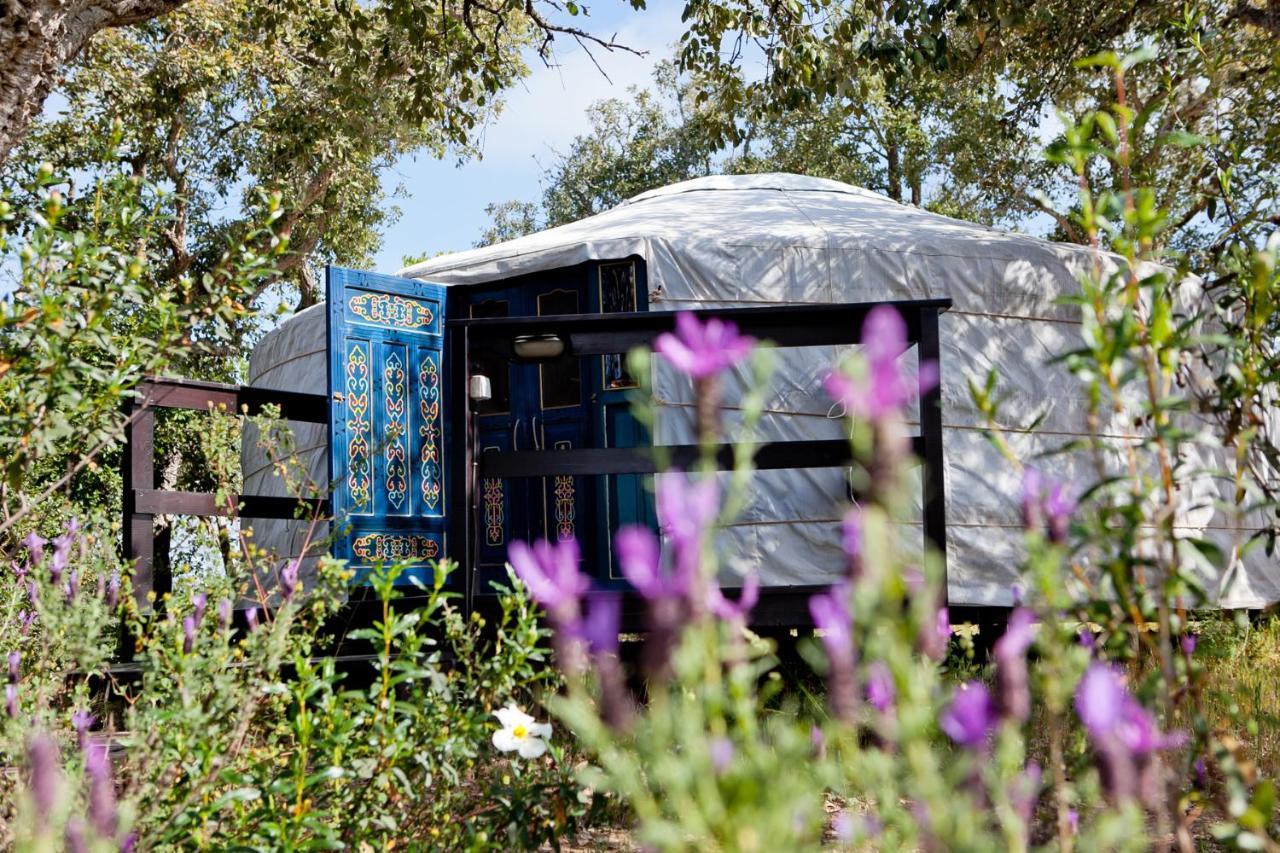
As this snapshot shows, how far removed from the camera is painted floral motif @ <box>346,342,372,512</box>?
5086 millimetres

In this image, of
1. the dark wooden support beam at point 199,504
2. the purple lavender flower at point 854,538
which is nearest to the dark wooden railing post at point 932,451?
the dark wooden support beam at point 199,504

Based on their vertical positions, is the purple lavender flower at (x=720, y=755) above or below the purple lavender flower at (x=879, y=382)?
below

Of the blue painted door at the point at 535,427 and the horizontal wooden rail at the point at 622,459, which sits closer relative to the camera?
the horizontal wooden rail at the point at 622,459

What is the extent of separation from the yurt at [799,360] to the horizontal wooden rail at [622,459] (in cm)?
154

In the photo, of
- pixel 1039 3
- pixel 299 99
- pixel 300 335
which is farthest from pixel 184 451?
pixel 1039 3

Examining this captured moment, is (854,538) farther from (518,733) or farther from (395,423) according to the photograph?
(395,423)

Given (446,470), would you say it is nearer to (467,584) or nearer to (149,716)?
(467,584)

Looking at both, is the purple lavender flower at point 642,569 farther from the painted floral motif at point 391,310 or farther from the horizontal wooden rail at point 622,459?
the painted floral motif at point 391,310

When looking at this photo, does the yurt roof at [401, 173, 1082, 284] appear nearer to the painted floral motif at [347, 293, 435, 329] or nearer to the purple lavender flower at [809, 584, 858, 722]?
the painted floral motif at [347, 293, 435, 329]

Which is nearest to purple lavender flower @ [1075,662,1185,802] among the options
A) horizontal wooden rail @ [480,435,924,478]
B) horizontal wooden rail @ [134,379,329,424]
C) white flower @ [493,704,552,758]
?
white flower @ [493,704,552,758]

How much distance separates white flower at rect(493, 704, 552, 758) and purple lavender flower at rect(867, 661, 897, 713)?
3.66 ft

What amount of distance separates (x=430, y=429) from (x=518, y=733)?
369cm

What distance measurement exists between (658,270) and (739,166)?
1186 cm

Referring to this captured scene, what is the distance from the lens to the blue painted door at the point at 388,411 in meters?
5.04
